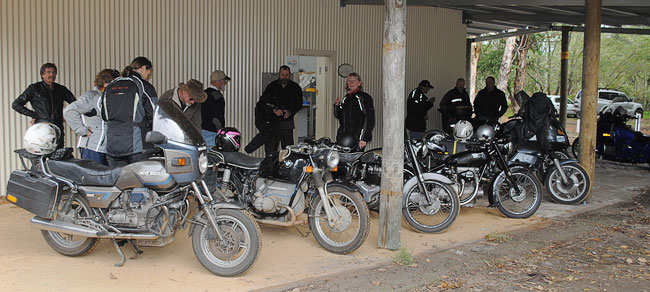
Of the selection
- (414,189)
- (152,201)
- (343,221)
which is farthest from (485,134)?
(152,201)

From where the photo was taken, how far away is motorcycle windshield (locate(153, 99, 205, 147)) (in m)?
5.24

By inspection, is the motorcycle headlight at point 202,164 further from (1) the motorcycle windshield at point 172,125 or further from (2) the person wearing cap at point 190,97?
(2) the person wearing cap at point 190,97

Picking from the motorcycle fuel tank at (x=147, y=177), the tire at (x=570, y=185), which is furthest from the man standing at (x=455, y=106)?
the motorcycle fuel tank at (x=147, y=177)

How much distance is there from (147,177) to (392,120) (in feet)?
7.54

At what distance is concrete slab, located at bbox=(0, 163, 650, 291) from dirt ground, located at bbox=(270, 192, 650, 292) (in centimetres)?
24

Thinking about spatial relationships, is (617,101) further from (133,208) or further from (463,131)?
(133,208)

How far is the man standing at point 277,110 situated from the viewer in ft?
31.1

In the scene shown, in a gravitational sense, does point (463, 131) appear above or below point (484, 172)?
above

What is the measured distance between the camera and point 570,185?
8.56m

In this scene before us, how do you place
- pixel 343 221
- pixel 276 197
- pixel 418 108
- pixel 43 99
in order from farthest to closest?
pixel 418 108
pixel 43 99
pixel 276 197
pixel 343 221

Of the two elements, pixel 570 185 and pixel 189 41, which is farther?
pixel 189 41

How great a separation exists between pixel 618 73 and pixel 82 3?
3625 cm

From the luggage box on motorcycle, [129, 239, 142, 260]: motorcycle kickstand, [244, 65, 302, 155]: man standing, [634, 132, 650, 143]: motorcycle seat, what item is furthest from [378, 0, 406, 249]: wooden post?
[634, 132, 650, 143]: motorcycle seat

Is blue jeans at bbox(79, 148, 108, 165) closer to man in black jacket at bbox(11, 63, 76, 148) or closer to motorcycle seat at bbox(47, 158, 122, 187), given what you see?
man in black jacket at bbox(11, 63, 76, 148)
